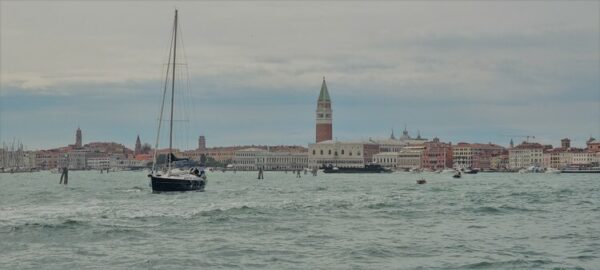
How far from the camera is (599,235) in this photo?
24344 mm

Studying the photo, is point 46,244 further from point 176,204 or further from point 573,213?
point 573,213

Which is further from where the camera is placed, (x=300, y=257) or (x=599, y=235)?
(x=599, y=235)

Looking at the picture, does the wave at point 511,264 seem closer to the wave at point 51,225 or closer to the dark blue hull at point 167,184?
the wave at point 51,225

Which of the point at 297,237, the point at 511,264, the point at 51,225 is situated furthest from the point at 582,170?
the point at 511,264

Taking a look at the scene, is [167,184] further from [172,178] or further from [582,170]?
[582,170]

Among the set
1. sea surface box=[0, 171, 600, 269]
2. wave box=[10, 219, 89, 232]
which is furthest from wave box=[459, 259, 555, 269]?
wave box=[10, 219, 89, 232]

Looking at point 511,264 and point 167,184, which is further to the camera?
point 167,184

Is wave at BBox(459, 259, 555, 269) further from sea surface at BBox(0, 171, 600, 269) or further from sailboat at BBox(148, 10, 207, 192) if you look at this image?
sailboat at BBox(148, 10, 207, 192)

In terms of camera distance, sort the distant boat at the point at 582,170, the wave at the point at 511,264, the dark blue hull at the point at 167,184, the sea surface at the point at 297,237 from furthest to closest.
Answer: the distant boat at the point at 582,170, the dark blue hull at the point at 167,184, the sea surface at the point at 297,237, the wave at the point at 511,264

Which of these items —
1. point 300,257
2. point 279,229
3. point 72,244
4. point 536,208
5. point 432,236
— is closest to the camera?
point 300,257

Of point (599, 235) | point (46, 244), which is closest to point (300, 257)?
point (46, 244)

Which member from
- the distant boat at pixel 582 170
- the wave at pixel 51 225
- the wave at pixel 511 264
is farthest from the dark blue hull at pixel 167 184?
the distant boat at pixel 582 170

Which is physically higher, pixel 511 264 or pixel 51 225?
pixel 51 225

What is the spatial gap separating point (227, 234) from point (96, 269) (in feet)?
21.6
